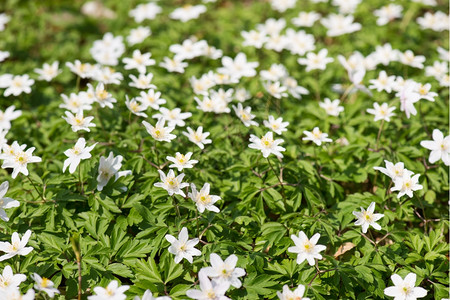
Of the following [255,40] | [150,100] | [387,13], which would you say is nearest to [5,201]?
[150,100]

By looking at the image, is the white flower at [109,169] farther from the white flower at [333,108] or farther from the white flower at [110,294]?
the white flower at [333,108]

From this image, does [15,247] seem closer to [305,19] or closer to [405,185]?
[405,185]

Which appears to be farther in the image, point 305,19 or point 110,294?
point 305,19

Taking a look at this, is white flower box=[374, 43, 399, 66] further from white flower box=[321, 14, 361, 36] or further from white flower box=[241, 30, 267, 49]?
white flower box=[241, 30, 267, 49]

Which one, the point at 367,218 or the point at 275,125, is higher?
the point at 275,125

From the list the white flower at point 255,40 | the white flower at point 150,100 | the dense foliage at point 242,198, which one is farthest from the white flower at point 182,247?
the white flower at point 255,40

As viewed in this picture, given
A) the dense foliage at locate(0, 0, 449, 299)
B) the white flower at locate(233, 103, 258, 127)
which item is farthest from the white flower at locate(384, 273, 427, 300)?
the white flower at locate(233, 103, 258, 127)

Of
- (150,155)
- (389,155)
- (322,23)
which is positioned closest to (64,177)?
(150,155)
